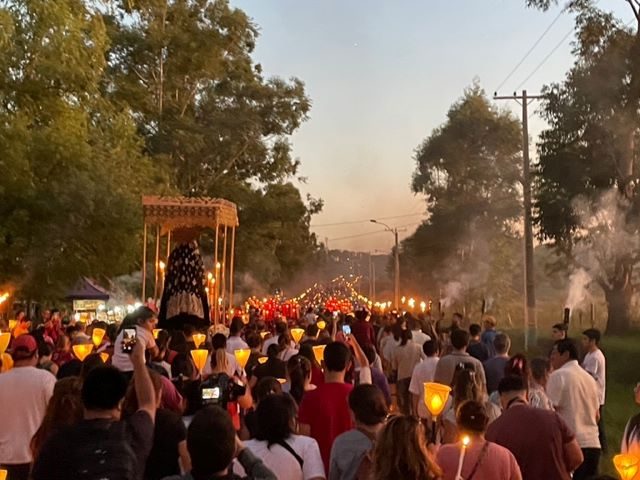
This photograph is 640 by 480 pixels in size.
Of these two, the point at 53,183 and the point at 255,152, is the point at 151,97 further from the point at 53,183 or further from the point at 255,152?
the point at 53,183

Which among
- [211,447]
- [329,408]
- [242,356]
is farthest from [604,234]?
[211,447]

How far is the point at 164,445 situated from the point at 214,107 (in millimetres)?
35911

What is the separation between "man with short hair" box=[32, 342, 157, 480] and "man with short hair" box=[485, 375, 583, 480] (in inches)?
99.7

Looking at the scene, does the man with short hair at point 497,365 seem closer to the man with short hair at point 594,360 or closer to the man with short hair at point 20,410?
the man with short hair at point 594,360

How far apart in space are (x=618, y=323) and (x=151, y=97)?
20.5m

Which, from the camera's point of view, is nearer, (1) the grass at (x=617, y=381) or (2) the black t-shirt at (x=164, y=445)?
(2) the black t-shirt at (x=164, y=445)

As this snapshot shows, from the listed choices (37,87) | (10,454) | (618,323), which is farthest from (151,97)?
(10,454)

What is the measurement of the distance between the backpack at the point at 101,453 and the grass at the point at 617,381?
703 cm

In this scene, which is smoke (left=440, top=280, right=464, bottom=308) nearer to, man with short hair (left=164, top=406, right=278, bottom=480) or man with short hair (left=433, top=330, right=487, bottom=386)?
man with short hair (left=433, top=330, right=487, bottom=386)

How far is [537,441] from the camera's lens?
19.8ft

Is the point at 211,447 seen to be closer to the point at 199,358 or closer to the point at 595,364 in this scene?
the point at 199,358

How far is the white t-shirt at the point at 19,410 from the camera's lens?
720cm

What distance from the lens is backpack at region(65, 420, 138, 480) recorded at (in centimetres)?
418

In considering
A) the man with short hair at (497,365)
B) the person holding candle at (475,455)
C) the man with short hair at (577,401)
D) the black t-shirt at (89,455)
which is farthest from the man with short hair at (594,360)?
the black t-shirt at (89,455)
